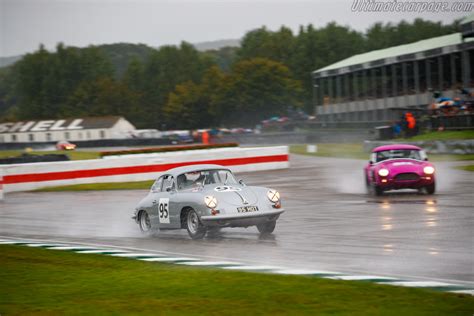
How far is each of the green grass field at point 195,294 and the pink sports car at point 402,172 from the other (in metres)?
9.93

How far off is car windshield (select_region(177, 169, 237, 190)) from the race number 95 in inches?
14.9

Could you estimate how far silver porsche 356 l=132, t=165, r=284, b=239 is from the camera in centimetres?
1319

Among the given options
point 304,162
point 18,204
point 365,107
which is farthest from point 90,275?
point 365,107

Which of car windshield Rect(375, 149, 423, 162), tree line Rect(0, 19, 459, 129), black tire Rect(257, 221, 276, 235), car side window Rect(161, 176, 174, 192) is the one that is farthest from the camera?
tree line Rect(0, 19, 459, 129)

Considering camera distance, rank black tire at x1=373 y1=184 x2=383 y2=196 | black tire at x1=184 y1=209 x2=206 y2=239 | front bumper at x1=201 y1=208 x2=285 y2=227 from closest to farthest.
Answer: front bumper at x1=201 y1=208 x2=285 y2=227, black tire at x1=184 y1=209 x2=206 y2=239, black tire at x1=373 y1=184 x2=383 y2=196

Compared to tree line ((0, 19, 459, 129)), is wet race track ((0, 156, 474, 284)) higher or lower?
lower

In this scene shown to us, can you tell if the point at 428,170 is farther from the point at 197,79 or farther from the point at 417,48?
the point at 197,79

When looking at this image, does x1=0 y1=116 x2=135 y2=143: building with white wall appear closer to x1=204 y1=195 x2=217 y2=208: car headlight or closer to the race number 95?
the race number 95

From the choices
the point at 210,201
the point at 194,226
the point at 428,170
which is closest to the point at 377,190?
the point at 428,170

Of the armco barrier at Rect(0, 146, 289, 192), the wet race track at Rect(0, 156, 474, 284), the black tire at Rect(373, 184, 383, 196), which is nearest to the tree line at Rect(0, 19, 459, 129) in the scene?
the armco barrier at Rect(0, 146, 289, 192)

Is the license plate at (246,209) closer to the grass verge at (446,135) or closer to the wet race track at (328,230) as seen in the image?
the wet race track at (328,230)

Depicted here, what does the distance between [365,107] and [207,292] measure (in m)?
58.0

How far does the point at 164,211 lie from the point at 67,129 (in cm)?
11731

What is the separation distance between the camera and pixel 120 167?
104 feet
